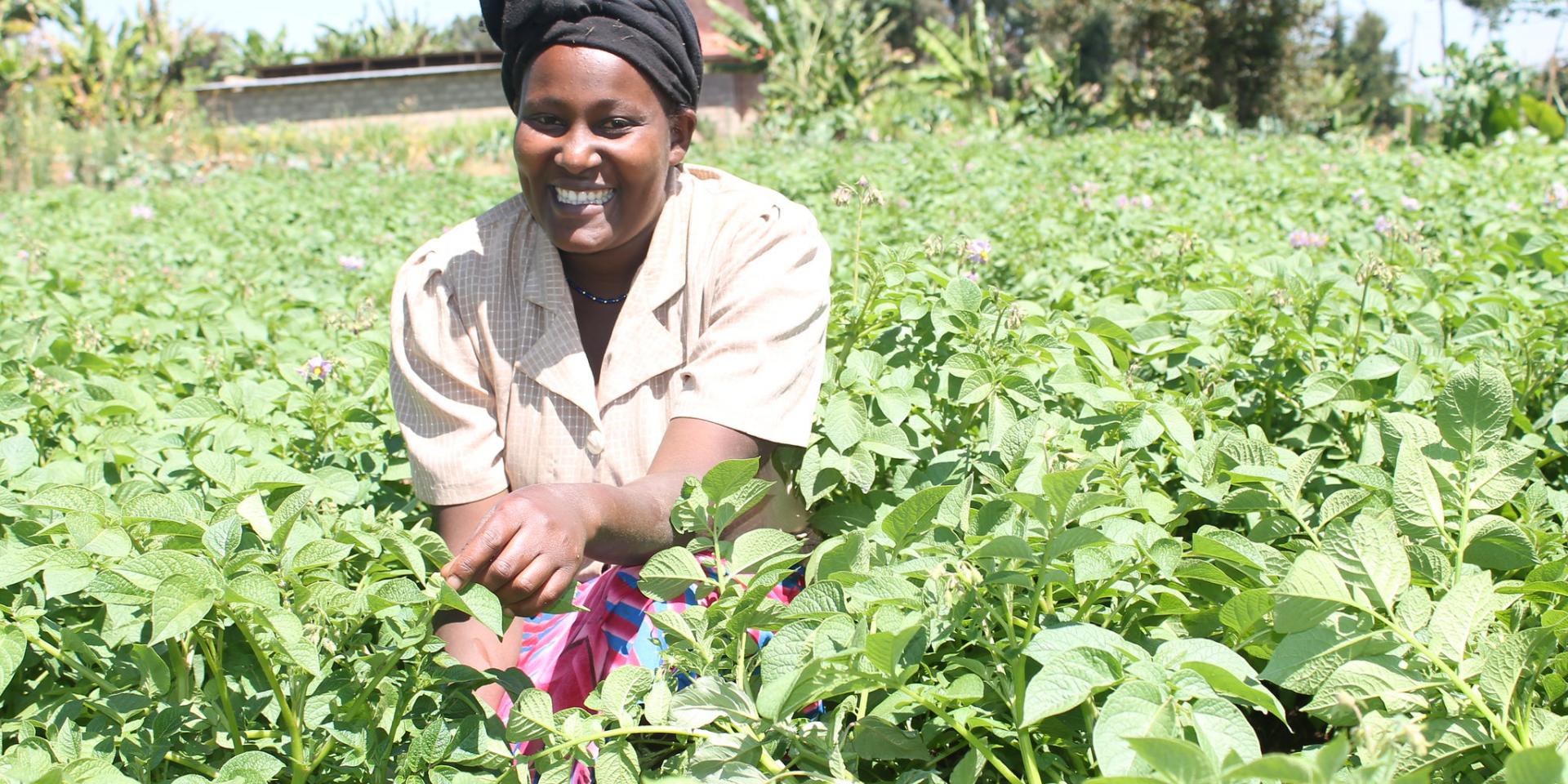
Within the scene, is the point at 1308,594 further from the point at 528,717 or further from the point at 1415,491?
the point at 528,717

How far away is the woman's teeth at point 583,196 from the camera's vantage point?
1851 millimetres

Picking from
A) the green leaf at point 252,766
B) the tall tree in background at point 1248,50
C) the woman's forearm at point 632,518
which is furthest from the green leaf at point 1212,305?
the tall tree in background at point 1248,50

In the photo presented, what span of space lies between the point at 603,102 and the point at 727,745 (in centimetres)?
102

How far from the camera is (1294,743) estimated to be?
5.68ft

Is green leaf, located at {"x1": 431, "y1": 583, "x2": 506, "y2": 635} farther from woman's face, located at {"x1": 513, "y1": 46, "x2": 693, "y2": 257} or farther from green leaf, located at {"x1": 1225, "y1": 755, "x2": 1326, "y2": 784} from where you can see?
woman's face, located at {"x1": 513, "y1": 46, "x2": 693, "y2": 257}

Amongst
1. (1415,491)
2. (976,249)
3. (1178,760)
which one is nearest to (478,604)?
(1178,760)

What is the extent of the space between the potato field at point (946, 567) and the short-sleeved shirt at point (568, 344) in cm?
16

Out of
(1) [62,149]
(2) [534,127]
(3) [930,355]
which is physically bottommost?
(1) [62,149]

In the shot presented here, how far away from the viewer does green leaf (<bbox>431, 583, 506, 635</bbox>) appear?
1163mm

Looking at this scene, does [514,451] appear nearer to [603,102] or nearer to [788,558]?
[603,102]

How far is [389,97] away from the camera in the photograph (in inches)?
919

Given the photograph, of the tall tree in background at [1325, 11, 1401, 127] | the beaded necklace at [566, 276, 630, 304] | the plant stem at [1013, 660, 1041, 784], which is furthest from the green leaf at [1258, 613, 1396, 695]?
the tall tree in background at [1325, 11, 1401, 127]

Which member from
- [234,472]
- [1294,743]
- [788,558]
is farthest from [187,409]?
[1294,743]

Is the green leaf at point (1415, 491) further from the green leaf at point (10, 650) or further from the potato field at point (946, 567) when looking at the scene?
the green leaf at point (10, 650)
